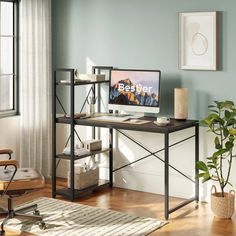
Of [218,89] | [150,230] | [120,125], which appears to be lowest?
[150,230]

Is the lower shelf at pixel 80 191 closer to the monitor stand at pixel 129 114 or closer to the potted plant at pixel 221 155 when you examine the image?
the monitor stand at pixel 129 114

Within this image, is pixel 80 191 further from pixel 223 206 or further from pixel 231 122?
pixel 231 122

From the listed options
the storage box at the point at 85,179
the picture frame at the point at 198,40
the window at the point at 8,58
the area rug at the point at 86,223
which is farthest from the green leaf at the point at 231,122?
the window at the point at 8,58

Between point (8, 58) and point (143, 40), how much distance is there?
153 centimetres

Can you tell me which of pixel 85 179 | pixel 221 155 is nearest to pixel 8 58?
pixel 85 179

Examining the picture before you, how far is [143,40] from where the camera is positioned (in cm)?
571

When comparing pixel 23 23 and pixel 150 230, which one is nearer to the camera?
pixel 150 230

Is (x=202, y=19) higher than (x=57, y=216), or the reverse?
(x=202, y=19)

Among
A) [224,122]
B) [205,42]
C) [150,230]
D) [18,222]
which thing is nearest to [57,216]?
[18,222]

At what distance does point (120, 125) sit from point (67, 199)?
0.97 m

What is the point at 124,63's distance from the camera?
19.3ft

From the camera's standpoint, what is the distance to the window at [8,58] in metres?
6.02

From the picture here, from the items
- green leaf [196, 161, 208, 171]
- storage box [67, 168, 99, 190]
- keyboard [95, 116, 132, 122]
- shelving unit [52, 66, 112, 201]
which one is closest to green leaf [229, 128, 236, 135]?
green leaf [196, 161, 208, 171]

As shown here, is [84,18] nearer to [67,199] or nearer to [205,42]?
[205,42]
